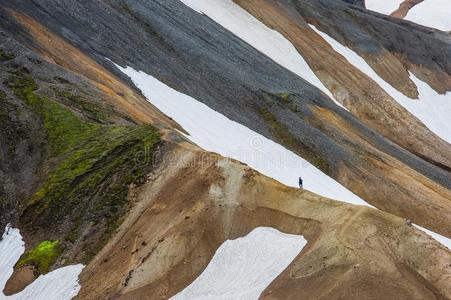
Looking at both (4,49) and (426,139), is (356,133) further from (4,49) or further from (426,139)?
(4,49)

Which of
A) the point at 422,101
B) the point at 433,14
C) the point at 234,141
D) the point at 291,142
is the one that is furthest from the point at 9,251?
the point at 433,14

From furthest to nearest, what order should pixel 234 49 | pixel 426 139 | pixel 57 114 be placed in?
pixel 426 139
pixel 234 49
pixel 57 114

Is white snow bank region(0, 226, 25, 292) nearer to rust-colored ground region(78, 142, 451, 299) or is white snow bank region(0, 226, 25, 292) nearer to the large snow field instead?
rust-colored ground region(78, 142, 451, 299)

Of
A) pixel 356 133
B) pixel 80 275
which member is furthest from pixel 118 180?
pixel 356 133

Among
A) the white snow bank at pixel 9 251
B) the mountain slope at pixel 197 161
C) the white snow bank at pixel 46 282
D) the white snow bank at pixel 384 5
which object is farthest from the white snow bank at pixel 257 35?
the white snow bank at pixel 384 5

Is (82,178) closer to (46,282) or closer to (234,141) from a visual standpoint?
(46,282)
